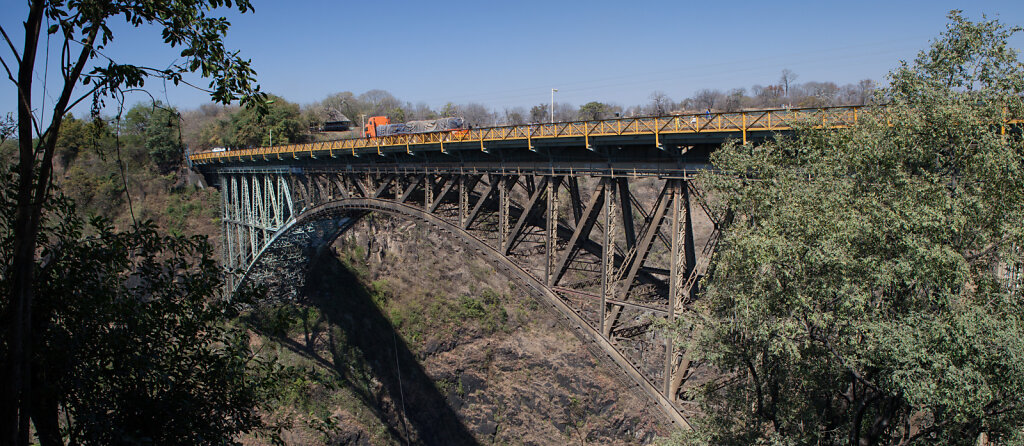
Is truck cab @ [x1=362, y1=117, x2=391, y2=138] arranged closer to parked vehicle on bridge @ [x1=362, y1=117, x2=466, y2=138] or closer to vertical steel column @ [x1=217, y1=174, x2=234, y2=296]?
parked vehicle on bridge @ [x1=362, y1=117, x2=466, y2=138]

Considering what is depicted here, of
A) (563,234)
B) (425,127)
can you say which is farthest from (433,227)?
(425,127)

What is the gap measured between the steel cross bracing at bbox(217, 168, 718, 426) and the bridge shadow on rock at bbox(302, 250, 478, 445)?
6.06 m

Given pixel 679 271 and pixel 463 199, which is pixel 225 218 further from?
pixel 679 271

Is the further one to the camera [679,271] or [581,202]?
[581,202]

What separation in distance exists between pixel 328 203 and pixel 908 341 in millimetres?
25824

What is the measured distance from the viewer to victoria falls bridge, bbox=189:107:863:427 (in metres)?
13.9

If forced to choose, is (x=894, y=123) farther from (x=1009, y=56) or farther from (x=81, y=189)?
(x=81, y=189)

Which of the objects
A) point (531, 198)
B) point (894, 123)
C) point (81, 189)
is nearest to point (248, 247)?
point (81, 189)

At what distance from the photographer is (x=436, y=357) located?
42000 millimetres

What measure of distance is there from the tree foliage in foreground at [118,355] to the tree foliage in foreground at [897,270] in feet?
23.8

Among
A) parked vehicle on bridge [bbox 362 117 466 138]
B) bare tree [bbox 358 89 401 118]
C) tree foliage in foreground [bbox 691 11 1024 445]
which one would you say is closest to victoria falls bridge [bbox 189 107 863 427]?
tree foliage in foreground [bbox 691 11 1024 445]

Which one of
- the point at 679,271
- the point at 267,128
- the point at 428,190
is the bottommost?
the point at 679,271

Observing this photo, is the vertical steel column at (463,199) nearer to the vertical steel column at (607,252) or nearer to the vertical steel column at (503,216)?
the vertical steel column at (503,216)

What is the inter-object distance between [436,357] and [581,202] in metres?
25.8
